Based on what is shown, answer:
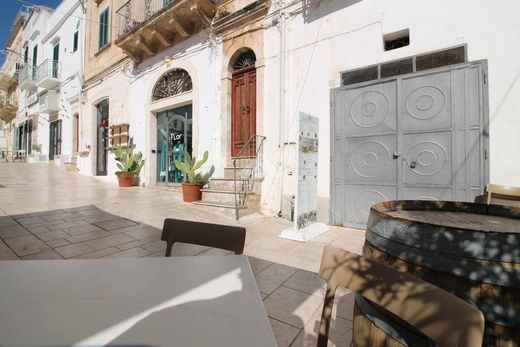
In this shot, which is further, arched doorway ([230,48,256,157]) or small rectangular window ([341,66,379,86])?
arched doorway ([230,48,256,157])

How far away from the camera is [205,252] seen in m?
3.09

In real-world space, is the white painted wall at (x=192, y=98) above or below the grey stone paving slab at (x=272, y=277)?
above

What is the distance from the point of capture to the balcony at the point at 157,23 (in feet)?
21.7

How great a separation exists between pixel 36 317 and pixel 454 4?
520cm

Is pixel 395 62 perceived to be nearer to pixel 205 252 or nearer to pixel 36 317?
pixel 205 252

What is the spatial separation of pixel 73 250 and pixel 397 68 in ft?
16.5

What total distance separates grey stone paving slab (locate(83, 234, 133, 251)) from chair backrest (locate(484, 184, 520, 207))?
174 inches

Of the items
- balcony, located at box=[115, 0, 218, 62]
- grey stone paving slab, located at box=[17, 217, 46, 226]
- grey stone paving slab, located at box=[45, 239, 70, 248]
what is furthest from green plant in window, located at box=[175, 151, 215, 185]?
balcony, located at box=[115, 0, 218, 62]

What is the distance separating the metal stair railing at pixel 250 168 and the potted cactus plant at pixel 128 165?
13.3 feet

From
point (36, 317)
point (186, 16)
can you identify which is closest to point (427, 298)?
point (36, 317)

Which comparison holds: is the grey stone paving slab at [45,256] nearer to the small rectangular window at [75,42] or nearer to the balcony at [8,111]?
the small rectangular window at [75,42]

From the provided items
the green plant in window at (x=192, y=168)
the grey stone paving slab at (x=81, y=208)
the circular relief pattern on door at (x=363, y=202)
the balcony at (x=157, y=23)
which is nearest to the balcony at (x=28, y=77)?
the balcony at (x=157, y=23)

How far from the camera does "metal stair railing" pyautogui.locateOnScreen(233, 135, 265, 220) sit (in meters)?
5.34

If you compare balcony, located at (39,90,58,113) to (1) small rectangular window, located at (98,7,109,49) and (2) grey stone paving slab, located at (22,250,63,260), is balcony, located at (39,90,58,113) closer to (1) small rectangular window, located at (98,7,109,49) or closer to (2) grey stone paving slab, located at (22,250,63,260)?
(1) small rectangular window, located at (98,7,109,49)
